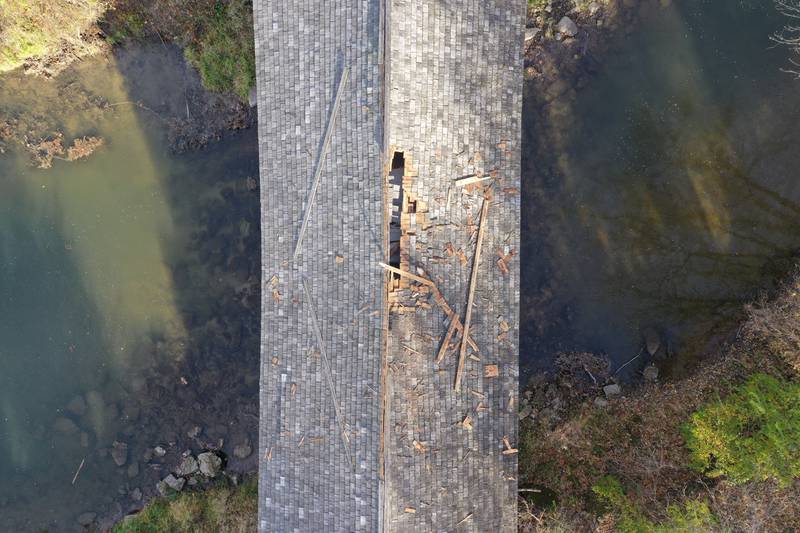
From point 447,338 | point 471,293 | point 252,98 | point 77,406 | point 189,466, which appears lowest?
point 189,466

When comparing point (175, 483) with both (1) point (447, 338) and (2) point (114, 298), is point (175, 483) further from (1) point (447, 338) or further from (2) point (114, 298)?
(1) point (447, 338)

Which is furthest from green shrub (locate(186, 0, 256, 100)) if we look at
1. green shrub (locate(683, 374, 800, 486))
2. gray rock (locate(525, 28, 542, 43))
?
green shrub (locate(683, 374, 800, 486))

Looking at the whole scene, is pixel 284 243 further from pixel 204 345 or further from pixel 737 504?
pixel 737 504

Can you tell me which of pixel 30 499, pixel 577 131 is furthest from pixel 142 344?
pixel 577 131

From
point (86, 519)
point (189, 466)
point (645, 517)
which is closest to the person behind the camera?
point (645, 517)

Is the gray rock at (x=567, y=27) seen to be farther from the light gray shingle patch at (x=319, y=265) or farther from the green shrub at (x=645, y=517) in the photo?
the green shrub at (x=645, y=517)

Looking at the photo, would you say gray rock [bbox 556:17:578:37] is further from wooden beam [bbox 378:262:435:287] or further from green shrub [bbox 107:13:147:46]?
green shrub [bbox 107:13:147:46]

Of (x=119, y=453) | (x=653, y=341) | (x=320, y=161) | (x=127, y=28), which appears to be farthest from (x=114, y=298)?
(x=653, y=341)
